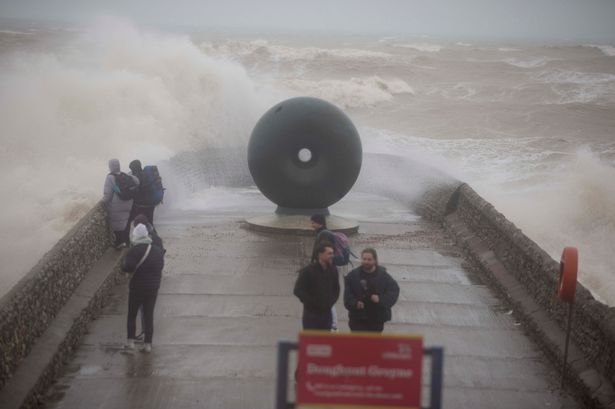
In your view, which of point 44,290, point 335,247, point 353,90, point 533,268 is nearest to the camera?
point 335,247

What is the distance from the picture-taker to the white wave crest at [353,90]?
5744 centimetres

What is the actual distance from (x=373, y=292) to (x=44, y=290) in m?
3.19

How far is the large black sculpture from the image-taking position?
1410cm

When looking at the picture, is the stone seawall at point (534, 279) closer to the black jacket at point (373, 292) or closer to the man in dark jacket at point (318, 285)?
the black jacket at point (373, 292)

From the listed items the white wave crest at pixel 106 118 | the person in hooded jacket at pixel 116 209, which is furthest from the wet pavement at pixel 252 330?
the white wave crest at pixel 106 118

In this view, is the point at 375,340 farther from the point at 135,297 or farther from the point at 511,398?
the point at 135,297

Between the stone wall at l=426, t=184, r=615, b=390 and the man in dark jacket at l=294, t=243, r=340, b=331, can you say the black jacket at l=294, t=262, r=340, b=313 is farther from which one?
the stone wall at l=426, t=184, r=615, b=390

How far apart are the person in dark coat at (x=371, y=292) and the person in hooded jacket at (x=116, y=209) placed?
5281 millimetres

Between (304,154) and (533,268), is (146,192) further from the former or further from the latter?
(533,268)

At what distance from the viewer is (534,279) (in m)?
9.61

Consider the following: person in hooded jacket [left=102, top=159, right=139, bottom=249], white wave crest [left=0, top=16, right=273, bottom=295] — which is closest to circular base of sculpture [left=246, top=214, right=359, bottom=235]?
person in hooded jacket [left=102, top=159, right=139, bottom=249]

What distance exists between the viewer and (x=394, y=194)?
1831cm

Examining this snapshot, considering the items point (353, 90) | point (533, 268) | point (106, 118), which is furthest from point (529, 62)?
point (533, 268)

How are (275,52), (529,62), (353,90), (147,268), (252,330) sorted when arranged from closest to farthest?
(147,268)
(252,330)
(353,90)
(275,52)
(529,62)
